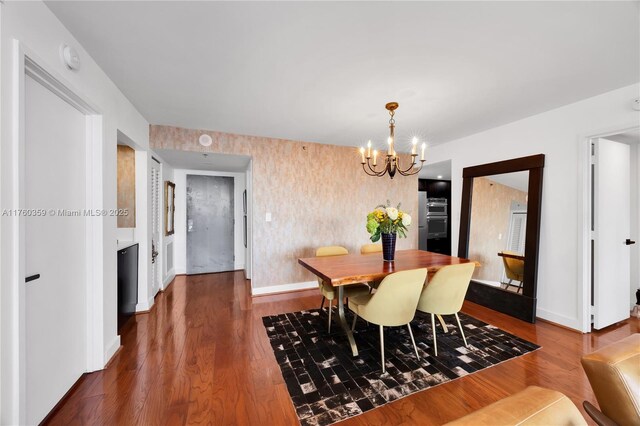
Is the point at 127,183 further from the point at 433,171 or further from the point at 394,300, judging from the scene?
the point at 433,171

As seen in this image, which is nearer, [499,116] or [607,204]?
[607,204]

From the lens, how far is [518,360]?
210 centimetres

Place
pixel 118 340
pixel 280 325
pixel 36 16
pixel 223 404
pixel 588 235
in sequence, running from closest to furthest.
Result: 1. pixel 36 16
2. pixel 223 404
3. pixel 118 340
4. pixel 588 235
5. pixel 280 325

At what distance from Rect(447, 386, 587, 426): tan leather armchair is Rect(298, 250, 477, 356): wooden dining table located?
4.21 ft

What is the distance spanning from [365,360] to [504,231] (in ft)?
8.41

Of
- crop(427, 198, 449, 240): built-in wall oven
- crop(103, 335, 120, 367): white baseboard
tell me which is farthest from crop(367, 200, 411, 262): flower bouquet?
crop(427, 198, 449, 240): built-in wall oven

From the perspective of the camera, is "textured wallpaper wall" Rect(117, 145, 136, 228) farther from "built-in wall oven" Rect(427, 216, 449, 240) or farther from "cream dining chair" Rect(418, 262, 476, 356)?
"built-in wall oven" Rect(427, 216, 449, 240)

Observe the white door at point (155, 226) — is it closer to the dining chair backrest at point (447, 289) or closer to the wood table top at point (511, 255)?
the dining chair backrest at point (447, 289)

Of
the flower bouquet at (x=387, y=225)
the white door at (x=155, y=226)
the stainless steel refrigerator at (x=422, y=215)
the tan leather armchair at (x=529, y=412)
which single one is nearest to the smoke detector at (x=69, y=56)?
the white door at (x=155, y=226)

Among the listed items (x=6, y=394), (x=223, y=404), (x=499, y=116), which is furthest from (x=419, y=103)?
(x=6, y=394)

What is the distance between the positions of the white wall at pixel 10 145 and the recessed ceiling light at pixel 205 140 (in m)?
1.35

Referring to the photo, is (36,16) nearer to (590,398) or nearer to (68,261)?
(68,261)

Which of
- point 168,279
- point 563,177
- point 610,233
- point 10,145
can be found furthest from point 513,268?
point 168,279

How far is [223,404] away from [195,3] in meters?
2.42
